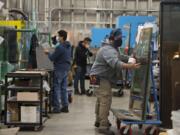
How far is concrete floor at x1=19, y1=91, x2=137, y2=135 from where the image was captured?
314 inches

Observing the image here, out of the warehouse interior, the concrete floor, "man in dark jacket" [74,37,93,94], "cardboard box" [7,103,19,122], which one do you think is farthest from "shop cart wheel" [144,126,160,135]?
"man in dark jacket" [74,37,93,94]

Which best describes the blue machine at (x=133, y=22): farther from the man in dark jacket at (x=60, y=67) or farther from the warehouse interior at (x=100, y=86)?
the man in dark jacket at (x=60, y=67)

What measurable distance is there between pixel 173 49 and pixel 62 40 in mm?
3255

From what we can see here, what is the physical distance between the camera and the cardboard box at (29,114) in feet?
26.6

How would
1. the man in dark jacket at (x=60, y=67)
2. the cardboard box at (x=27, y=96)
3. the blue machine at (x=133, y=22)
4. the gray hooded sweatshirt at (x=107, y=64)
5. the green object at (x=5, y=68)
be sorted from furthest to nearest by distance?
the blue machine at (x=133, y=22) < the man in dark jacket at (x=60, y=67) < the green object at (x=5, y=68) < the cardboard box at (x=27, y=96) < the gray hooded sweatshirt at (x=107, y=64)

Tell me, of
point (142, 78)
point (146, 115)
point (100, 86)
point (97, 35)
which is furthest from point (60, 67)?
point (97, 35)

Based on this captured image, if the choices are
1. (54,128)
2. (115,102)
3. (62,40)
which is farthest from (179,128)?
(115,102)

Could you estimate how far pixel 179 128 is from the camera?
4820 millimetres

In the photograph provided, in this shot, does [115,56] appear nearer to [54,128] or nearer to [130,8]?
[54,128]

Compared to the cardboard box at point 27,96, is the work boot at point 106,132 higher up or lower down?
lower down

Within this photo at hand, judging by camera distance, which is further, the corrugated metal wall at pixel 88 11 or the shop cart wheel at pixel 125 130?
the corrugated metal wall at pixel 88 11

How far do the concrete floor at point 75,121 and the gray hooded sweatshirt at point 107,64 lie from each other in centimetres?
103

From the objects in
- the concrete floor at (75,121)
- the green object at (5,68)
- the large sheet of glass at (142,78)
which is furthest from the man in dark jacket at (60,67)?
the large sheet of glass at (142,78)

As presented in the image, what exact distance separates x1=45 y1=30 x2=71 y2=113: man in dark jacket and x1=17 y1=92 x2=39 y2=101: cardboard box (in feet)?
5.64
